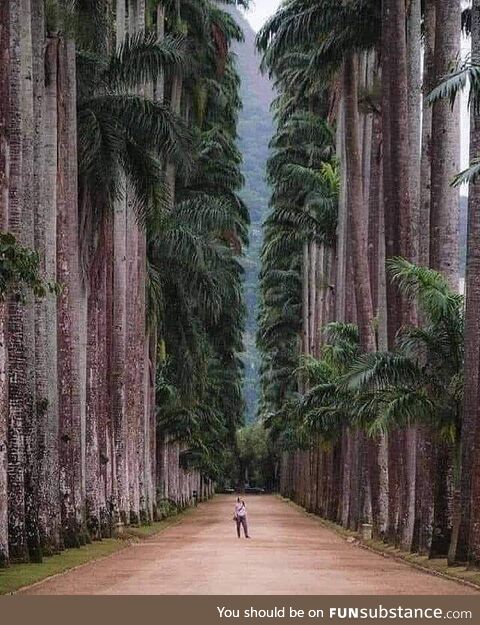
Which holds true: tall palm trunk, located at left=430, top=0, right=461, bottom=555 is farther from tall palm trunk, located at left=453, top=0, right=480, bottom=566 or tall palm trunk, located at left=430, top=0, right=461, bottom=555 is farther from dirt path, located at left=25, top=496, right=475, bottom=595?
dirt path, located at left=25, top=496, right=475, bottom=595

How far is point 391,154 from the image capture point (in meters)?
32.5

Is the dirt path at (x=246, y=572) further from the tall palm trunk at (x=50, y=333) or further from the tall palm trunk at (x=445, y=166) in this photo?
the tall palm trunk at (x=445, y=166)

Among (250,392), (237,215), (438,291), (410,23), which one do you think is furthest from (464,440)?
(250,392)

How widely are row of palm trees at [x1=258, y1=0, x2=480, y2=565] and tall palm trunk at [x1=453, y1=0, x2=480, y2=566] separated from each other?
33mm

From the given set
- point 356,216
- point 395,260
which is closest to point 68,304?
point 395,260

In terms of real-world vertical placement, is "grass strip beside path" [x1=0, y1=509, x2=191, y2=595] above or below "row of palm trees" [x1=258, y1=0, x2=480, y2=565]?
below

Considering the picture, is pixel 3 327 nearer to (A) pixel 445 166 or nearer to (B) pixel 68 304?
(B) pixel 68 304

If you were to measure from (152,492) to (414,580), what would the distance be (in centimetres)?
2981

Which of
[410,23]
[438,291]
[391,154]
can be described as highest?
[410,23]

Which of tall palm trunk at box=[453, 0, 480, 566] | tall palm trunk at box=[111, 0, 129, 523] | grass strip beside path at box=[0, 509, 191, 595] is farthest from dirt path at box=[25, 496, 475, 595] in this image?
tall palm trunk at box=[111, 0, 129, 523]

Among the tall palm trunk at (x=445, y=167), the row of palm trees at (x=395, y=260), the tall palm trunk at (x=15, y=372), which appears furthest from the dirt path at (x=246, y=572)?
the tall palm trunk at (x=445, y=167)

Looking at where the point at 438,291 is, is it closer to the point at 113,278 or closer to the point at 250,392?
the point at 113,278

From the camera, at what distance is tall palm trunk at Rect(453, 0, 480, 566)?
23931 millimetres

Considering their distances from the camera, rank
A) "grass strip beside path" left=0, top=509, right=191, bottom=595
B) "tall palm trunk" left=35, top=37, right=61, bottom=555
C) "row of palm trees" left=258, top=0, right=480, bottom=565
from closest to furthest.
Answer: "grass strip beside path" left=0, top=509, right=191, bottom=595 < "row of palm trees" left=258, top=0, right=480, bottom=565 < "tall palm trunk" left=35, top=37, right=61, bottom=555
